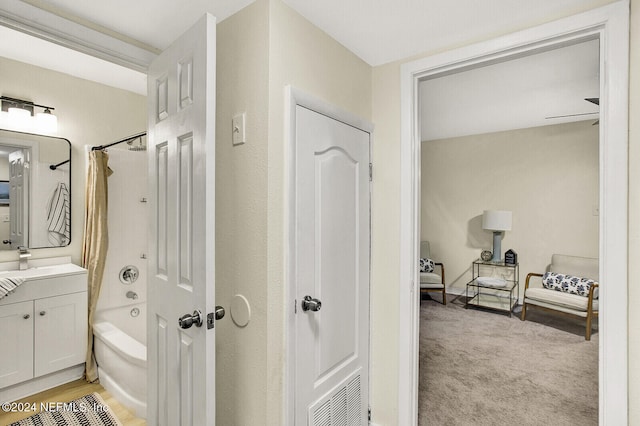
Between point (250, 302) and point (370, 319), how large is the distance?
34.7 inches

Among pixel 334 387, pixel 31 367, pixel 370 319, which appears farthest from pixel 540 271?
pixel 31 367

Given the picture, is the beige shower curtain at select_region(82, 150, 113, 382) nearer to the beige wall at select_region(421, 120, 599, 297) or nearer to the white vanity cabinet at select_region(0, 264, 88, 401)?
the white vanity cabinet at select_region(0, 264, 88, 401)

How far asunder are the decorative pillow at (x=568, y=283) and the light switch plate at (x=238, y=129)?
410 cm

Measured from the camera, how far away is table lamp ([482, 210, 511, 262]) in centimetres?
470

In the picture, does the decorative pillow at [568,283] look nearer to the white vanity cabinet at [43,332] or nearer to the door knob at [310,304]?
the door knob at [310,304]

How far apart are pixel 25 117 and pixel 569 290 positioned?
5508 mm

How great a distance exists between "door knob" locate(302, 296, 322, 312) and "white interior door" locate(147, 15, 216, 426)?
0.42 meters

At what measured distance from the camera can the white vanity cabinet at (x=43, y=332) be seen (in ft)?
7.33

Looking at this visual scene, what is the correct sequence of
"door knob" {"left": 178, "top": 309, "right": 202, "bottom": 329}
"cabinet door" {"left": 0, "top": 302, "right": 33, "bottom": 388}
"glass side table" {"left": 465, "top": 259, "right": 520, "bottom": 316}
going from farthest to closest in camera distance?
"glass side table" {"left": 465, "top": 259, "right": 520, "bottom": 316}, "cabinet door" {"left": 0, "top": 302, "right": 33, "bottom": 388}, "door knob" {"left": 178, "top": 309, "right": 202, "bottom": 329}

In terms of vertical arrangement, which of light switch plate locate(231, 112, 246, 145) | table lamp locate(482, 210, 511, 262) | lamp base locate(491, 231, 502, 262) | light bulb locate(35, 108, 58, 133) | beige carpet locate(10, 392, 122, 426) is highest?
light bulb locate(35, 108, 58, 133)

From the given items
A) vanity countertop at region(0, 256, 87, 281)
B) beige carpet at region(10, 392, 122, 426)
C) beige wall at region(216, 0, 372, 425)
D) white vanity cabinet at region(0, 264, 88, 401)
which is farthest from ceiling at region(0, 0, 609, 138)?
beige carpet at region(10, 392, 122, 426)

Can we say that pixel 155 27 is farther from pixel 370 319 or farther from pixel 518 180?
pixel 518 180

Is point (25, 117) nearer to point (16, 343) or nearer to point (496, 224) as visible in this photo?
point (16, 343)

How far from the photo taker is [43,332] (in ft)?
7.80
